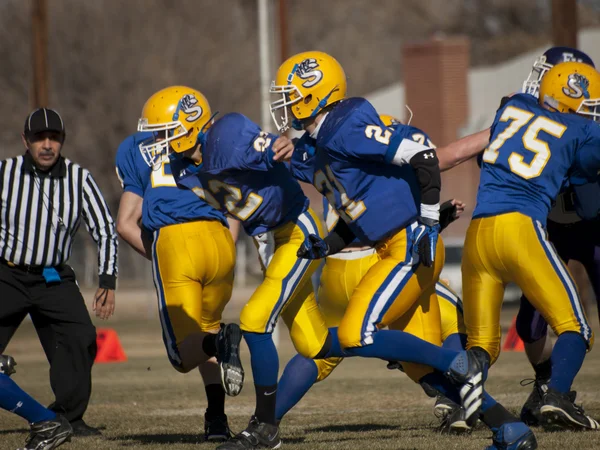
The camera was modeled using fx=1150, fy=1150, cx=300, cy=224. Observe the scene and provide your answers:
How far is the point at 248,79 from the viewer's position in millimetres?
37781

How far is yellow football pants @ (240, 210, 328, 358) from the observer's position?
5.65 metres

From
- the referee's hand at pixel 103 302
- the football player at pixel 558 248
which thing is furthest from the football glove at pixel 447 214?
the referee's hand at pixel 103 302

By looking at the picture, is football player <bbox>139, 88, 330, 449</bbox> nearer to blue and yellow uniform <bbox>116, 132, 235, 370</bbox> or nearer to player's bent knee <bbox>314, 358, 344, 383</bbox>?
blue and yellow uniform <bbox>116, 132, 235, 370</bbox>

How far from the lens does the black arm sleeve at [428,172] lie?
5215 mm

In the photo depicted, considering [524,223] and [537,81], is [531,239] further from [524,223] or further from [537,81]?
[537,81]

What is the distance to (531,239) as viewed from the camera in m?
5.71

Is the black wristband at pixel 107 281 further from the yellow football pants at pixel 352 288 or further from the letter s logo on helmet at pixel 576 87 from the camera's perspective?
the letter s logo on helmet at pixel 576 87

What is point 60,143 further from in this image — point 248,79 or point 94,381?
point 248,79

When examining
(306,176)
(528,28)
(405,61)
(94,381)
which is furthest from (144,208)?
(528,28)

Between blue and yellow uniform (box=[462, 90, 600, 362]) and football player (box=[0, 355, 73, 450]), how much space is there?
6.93ft

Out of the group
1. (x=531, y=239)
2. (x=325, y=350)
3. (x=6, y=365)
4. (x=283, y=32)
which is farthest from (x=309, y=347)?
(x=283, y=32)

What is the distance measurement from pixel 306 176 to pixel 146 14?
3310 cm

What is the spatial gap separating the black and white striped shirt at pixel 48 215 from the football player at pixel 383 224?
150cm

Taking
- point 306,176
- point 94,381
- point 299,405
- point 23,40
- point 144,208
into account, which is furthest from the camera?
point 23,40
